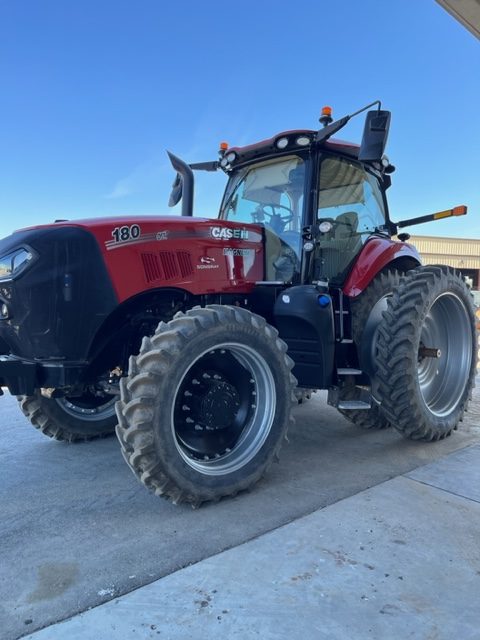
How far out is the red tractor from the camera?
9.71ft

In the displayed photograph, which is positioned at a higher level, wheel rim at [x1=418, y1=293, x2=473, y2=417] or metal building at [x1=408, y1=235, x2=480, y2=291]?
metal building at [x1=408, y1=235, x2=480, y2=291]

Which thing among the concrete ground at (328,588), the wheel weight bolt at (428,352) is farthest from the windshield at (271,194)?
the concrete ground at (328,588)

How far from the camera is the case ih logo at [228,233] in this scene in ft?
11.8

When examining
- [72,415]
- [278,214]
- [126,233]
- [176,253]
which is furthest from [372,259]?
[72,415]

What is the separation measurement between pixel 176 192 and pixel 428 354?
2.66 m

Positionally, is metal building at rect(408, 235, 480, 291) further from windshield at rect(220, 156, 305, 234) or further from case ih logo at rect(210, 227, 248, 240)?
case ih logo at rect(210, 227, 248, 240)

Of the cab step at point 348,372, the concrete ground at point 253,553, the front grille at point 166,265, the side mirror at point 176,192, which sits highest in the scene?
the side mirror at point 176,192

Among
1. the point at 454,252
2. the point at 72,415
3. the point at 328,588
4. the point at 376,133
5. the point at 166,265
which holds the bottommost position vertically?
the point at 328,588

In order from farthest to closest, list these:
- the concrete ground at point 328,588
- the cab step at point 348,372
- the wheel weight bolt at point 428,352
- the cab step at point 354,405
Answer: the wheel weight bolt at point 428,352 < the cab step at point 348,372 < the cab step at point 354,405 < the concrete ground at point 328,588

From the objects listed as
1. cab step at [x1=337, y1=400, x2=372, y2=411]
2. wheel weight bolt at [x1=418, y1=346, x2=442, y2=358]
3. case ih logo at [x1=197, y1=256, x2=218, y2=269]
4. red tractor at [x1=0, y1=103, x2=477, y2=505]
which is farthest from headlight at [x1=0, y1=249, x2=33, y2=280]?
wheel weight bolt at [x1=418, y1=346, x2=442, y2=358]

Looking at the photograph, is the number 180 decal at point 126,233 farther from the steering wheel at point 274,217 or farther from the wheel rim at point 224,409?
the steering wheel at point 274,217

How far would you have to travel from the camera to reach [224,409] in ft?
10.6

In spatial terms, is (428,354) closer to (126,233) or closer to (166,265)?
(166,265)

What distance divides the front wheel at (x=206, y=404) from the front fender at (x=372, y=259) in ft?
3.71
